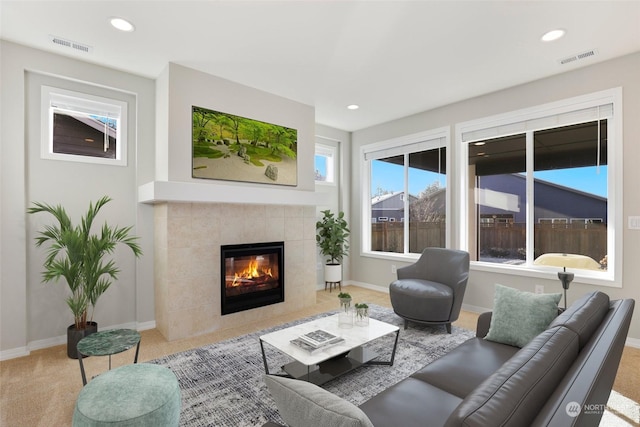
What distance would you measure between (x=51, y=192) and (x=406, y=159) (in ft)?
15.3

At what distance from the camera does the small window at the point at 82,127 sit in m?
3.14

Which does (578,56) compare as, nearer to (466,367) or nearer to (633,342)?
(633,342)

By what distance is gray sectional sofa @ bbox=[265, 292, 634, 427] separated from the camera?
32.2 inches

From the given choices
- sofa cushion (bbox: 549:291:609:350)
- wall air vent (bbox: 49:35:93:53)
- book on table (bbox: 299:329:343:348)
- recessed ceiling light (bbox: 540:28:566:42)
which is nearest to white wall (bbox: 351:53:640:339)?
recessed ceiling light (bbox: 540:28:566:42)

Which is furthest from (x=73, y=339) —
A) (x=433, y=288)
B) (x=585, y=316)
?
(x=585, y=316)

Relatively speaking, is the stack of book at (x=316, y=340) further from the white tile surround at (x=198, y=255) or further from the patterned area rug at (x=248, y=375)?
the white tile surround at (x=198, y=255)

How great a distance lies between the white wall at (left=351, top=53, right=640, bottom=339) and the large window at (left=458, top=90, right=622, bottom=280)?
9 cm

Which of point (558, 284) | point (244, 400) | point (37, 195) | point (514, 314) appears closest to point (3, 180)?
point (37, 195)

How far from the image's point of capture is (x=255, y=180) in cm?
391

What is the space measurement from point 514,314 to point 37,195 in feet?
14.0

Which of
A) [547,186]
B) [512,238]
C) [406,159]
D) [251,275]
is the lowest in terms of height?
[251,275]

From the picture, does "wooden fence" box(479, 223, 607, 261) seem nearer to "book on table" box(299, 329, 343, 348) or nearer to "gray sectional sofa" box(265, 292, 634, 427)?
"gray sectional sofa" box(265, 292, 634, 427)

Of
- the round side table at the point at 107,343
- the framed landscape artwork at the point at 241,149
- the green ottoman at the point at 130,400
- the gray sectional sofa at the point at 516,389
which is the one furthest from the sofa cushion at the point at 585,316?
the framed landscape artwork at the point at 241,149

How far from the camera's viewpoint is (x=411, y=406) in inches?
57.1
